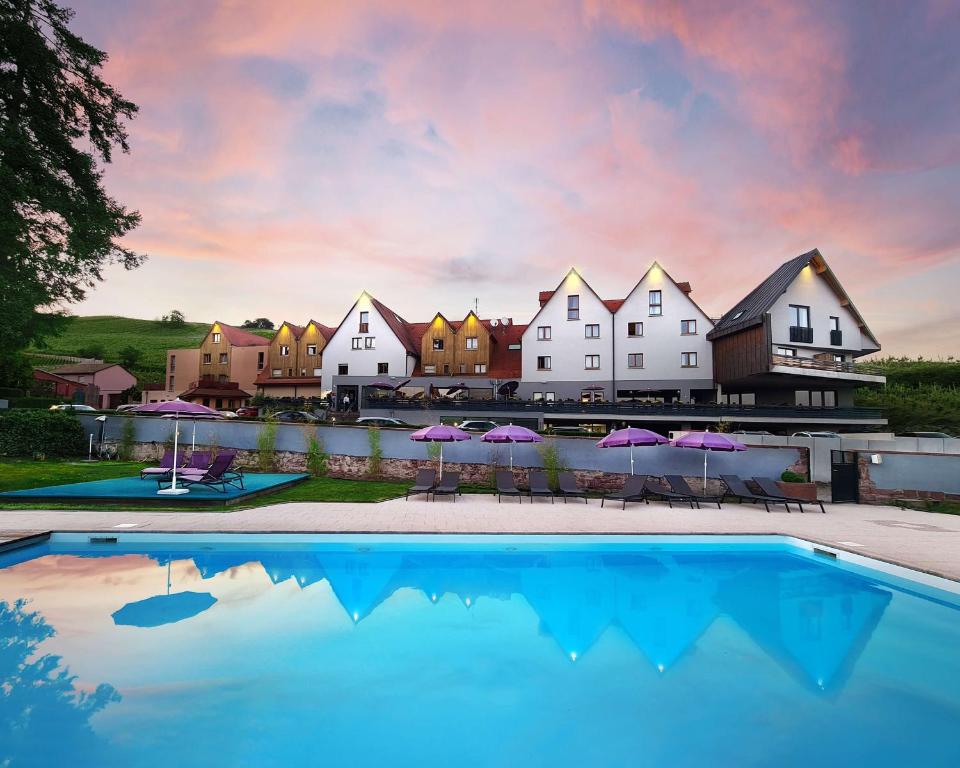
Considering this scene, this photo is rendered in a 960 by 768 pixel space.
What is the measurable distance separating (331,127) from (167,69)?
19.4 ft

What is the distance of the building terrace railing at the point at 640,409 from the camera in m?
27.2

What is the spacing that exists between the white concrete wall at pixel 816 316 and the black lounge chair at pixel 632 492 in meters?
22.2

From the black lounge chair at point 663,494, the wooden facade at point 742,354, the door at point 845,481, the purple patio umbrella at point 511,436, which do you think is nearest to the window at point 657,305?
the wooden facade at point 742,354

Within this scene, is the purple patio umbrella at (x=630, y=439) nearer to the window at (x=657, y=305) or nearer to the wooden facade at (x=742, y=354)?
the wooden facade at (x=742, y=354)

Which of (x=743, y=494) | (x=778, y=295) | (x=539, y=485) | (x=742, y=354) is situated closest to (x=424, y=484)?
(x=539, y=485)

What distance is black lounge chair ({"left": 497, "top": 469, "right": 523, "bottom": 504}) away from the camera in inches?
629

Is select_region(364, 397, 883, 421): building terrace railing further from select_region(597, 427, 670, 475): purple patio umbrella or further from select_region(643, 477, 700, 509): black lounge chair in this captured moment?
select_region(597, 427, 670, 475): purple patio umbrella

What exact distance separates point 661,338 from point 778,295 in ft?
25.3

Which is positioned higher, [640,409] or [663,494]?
[640,409]

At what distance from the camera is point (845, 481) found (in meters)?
16.8

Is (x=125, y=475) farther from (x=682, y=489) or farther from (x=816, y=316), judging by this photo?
(x=816, y=316)

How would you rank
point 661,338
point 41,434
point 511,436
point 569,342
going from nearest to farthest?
point 511,436
point 41,434
point 661,338
point 569,342

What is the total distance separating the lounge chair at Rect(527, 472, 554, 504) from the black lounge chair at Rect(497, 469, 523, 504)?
0.51 m

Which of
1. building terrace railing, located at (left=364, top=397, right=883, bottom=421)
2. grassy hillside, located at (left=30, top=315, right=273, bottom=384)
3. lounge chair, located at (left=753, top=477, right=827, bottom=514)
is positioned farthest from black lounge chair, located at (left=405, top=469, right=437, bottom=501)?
grassy hillside, located at (left=30, top=315, right=273, bottom=384)
